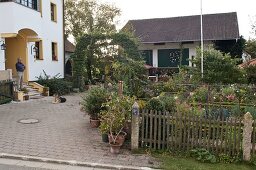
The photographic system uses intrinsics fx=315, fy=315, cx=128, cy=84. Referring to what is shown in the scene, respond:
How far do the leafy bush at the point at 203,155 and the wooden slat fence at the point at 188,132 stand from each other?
14 centimetres

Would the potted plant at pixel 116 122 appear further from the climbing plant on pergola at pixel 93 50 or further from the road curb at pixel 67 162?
the climbing plant on pergola at pixel 93 50

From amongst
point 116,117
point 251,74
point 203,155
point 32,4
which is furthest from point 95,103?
point 251,74

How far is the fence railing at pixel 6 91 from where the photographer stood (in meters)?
15.6

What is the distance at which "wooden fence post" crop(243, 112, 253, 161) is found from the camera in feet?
25.2

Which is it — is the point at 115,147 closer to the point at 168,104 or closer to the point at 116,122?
the point at 116,122

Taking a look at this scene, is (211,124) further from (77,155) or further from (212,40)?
(212,40)

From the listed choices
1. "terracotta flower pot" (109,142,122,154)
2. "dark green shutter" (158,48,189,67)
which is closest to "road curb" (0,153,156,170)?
"terracotta flower pot" (109,142,122,154)

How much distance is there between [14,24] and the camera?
55.4 feet

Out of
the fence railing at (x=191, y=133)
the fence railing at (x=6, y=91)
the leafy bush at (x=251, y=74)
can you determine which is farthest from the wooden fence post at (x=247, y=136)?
the leafy bush at (x=251, y=74)

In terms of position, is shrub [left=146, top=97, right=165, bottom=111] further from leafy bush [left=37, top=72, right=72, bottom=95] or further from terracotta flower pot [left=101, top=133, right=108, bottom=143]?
leafy bush [left=37, top=72, right=72, bottom=95]

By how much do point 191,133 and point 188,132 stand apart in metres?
0.13

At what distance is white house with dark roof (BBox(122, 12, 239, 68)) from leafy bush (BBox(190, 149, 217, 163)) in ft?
80.4

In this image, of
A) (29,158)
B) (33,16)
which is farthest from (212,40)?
(29,158)

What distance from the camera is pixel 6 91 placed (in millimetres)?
16094
